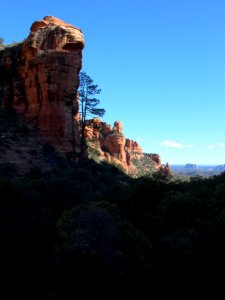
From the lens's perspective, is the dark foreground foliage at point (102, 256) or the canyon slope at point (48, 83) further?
the canyon slope at point (48, 83)

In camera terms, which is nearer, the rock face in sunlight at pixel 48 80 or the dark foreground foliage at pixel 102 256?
the dark foreground foliage at pixel 102 256

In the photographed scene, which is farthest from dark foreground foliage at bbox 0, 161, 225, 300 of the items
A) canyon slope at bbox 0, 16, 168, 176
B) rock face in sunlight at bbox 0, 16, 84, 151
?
rock face in sunlight at bbox 0, 16, 84, 151

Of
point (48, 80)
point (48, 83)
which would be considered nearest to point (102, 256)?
point (48, 83)

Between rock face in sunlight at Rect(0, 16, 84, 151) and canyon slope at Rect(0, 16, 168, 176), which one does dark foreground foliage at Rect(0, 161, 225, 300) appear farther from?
rock face in sunlight at Rect(0, 16, 84, 151)

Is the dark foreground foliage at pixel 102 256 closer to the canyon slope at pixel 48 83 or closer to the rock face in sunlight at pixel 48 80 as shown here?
the canyon slope at pixel 48 83

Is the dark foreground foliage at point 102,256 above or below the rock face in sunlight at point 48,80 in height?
below

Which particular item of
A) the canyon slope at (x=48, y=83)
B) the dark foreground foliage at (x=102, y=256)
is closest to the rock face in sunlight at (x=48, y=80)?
the canyon slope at (x=48, y=83)

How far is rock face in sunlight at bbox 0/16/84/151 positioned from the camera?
40.6 m

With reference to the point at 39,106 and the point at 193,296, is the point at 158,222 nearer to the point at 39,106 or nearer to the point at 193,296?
the point at 193,296

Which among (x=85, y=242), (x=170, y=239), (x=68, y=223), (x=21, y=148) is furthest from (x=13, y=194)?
(x=21, y=148)

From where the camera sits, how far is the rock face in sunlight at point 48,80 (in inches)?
1597

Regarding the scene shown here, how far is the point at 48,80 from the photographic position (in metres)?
40.8

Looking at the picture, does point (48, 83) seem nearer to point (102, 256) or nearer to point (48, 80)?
point (48, 80)

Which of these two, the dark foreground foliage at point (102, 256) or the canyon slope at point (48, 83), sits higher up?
the canyon slope at point (48, 83)
